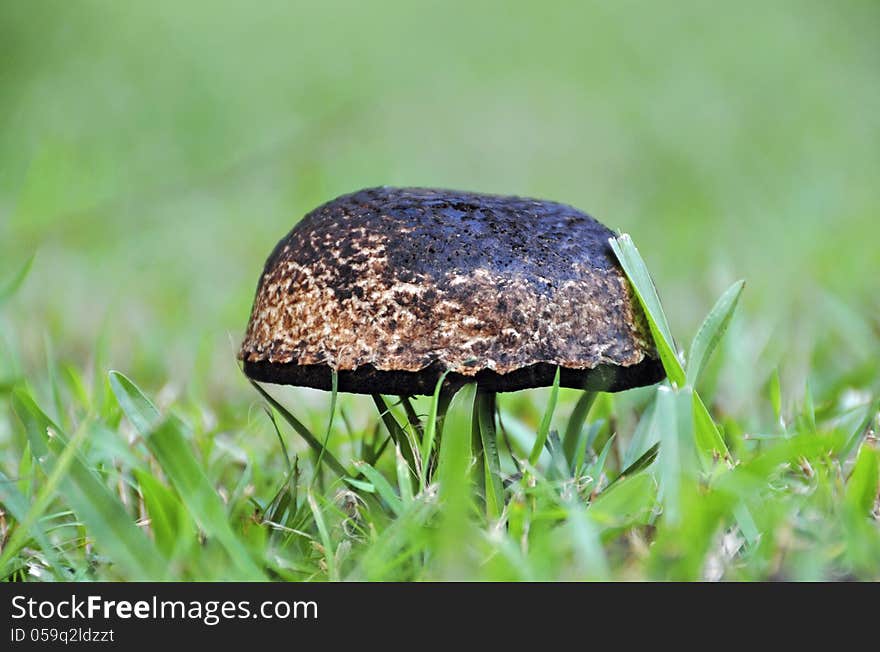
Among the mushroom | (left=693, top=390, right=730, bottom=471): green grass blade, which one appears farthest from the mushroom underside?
(left=693, top=390, right=730, bottom=471): green grass blade

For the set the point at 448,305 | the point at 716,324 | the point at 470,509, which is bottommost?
the point at 470,509

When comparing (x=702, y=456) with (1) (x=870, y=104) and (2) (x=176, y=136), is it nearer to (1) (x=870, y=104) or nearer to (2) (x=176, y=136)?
(2) (x=176, y=136)

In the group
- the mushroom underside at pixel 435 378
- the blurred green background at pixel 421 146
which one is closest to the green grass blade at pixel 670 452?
the mushroom underside at pixel 435 378

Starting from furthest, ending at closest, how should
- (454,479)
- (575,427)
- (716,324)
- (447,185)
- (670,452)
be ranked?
1. (447,185)
2. (575,427)
3. (716,324)
4. (670,452)
5. (454,479)

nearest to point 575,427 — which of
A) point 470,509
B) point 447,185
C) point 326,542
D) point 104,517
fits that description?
point 470,509

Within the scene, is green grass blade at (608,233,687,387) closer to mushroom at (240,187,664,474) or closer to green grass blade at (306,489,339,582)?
mushroom at (240,187,664,474)

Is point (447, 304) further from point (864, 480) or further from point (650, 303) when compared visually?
point (864, 480)
